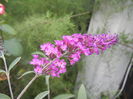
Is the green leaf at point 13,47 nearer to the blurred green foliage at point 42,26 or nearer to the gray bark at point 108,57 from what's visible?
the blurred green foliage at point 42,26

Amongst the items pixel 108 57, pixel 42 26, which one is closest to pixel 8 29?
pixel 42 26

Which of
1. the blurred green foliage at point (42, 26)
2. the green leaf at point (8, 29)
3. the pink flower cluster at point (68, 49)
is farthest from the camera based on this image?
the blurred green foliage at point (42, 26)

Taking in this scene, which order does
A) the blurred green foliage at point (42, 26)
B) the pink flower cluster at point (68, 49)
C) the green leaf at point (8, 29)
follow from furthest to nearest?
the blurred green foliage at point (42, 26) < the green leaf at point (8, 29) < the pink flower cluster at point (68, 49)

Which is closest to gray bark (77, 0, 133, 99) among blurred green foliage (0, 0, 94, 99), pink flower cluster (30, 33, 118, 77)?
blurred green foliage (0, 0, 94, 99)

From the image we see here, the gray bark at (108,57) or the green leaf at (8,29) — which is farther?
the gray bark at (108,57)

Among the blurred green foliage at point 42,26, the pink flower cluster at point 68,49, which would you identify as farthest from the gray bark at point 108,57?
the pink flower cluster at point 68,49

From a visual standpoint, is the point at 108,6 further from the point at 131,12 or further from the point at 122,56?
the point at 122,56

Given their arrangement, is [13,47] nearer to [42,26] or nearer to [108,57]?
[42,26]
